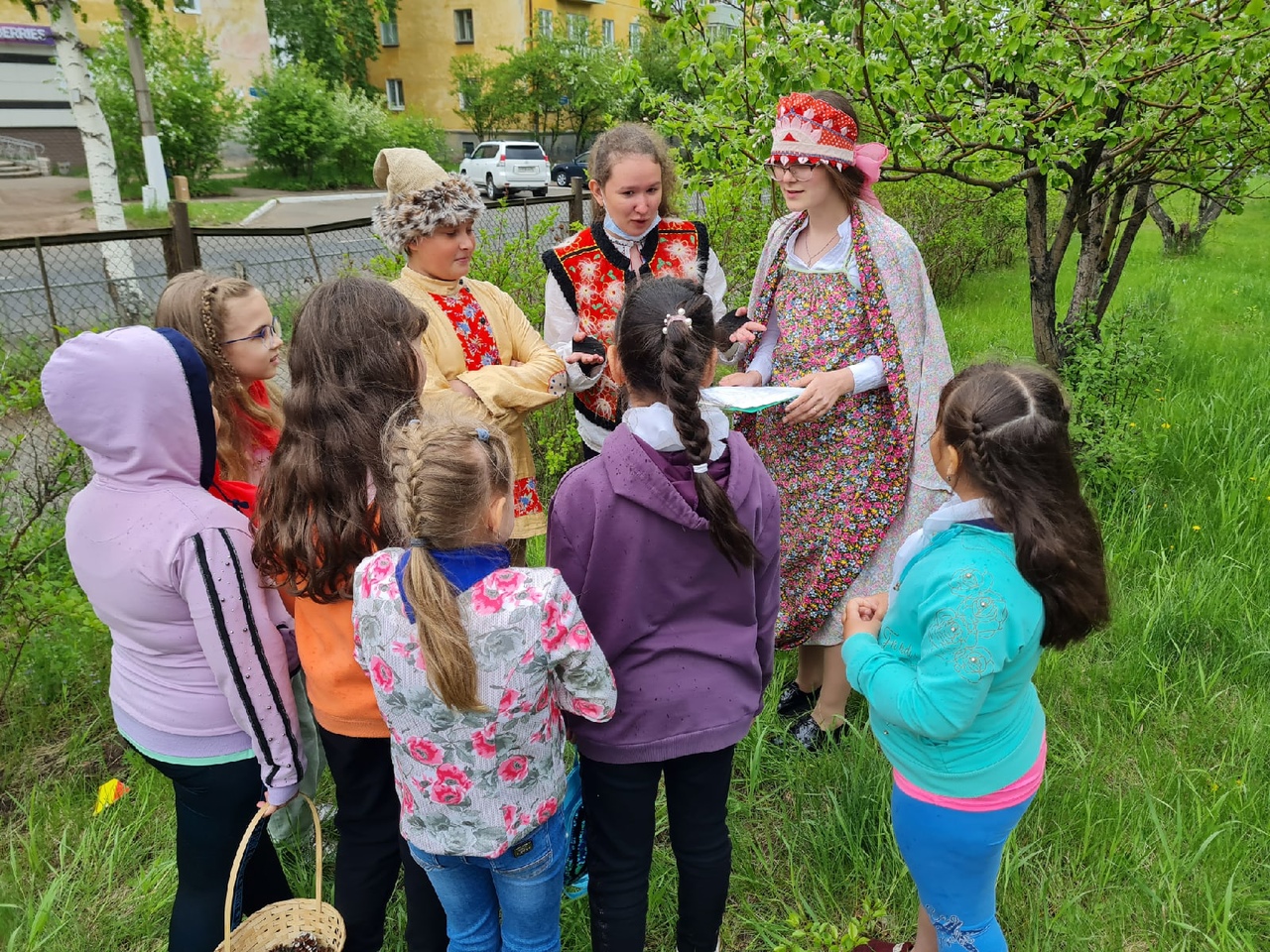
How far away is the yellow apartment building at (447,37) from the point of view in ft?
98.5

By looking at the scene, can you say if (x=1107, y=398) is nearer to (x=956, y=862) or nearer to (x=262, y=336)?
(x=956, y=862)

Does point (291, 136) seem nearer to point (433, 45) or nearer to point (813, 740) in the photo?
point (433, 45)

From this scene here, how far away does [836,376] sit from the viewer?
7.55 ft

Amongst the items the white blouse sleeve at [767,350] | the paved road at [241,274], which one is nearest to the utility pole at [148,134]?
the paved road at [241,274]

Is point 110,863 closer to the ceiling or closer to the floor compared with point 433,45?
closer to the floor

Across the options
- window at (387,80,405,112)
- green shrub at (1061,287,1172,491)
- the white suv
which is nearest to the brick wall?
the white suv

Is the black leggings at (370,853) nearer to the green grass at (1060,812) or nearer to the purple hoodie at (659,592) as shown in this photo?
the green grass at (1060,812)

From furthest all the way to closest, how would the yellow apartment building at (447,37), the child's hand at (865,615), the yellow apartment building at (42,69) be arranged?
1. the yellow apartment building at (447,37)
2. the yellow apartment building at (42,69)
3. the child's hand at (865,615)

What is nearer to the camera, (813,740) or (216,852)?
(216,852)

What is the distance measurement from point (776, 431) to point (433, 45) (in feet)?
110

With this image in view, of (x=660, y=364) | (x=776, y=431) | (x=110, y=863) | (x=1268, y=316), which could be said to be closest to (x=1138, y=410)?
(x=776, y=431)

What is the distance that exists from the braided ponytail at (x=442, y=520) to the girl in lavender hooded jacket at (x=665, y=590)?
25cm

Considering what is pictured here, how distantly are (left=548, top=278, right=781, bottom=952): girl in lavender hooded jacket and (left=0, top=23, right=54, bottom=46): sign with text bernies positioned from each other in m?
27.6

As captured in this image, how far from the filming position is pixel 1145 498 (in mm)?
3762
